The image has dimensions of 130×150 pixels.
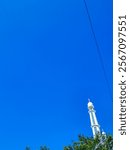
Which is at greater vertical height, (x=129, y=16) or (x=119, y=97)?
(x=129, y=16)

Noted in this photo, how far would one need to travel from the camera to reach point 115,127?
6391 millimetres

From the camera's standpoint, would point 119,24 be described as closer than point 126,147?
No

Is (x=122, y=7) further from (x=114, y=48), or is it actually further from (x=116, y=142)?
(x=116, y=142)

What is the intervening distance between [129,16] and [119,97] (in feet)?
4.56

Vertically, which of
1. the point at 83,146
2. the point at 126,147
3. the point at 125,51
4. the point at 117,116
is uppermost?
the point at 83,146

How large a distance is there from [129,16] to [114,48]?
0.60m

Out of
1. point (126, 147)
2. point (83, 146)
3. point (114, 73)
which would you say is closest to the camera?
point (126, 147)

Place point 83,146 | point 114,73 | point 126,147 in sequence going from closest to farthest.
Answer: point 126,147
point 114,73
point 83,146

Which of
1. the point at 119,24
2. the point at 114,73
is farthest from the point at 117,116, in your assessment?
the point at 119,24

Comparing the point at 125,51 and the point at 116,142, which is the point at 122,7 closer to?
the point at 125,51

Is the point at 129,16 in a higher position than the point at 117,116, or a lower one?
higher

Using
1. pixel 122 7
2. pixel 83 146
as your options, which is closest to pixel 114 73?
pixel 122 7

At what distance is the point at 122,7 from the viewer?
6523 millimetres

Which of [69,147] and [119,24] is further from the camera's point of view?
[69,147]
